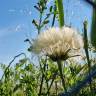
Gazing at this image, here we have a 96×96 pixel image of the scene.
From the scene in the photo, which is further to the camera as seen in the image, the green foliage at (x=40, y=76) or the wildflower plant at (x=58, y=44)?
the green foliage at (x=40, y=76)

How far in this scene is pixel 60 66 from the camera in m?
1.33

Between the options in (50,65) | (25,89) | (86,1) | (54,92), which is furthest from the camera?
(25,89)

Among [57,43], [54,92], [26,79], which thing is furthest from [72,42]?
[26,79]

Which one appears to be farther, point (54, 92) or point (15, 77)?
point (15, 77)

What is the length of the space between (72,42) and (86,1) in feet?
2.97

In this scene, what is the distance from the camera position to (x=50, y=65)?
7.48 ft

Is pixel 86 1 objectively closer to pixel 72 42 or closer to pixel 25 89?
pixel 72 42

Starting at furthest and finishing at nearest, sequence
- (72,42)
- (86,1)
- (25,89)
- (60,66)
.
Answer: (25,89), (72,42), (60,66), (86,1)

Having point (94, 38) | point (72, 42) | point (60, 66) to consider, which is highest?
point (72, 42)

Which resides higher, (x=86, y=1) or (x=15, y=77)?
(x=15, y=77)

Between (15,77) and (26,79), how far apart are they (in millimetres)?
172

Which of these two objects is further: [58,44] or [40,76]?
[40,76]

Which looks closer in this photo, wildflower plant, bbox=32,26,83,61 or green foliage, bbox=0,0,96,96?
wildflower plant, bbox=32,26,83,61

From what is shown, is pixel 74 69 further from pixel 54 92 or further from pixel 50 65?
pixel 54 92
